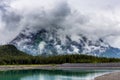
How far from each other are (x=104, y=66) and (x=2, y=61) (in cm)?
7683

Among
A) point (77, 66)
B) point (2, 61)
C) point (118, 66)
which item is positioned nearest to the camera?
point (118, 66)

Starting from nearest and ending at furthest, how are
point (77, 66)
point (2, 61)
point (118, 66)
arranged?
point (118, 66) < point (77, 66) < point (2, 61)

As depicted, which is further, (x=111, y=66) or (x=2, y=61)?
(x=2, y=61)

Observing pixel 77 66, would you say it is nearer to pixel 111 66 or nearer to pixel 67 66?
pixel 67 66

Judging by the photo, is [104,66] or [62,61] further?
[62,61]

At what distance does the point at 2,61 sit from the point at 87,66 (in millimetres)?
67055

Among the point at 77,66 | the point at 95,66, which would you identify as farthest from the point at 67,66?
the point at 95,66

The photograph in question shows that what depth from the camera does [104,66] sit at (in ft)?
517

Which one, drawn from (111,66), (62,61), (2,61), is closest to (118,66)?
(111,66)

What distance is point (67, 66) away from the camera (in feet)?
543

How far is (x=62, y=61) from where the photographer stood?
199250 millimetres

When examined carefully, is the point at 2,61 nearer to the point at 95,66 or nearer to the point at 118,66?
the point at 95,66

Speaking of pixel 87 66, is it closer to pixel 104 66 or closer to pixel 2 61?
pixel 104 66

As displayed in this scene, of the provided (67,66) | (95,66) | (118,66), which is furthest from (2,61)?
(118,66)
